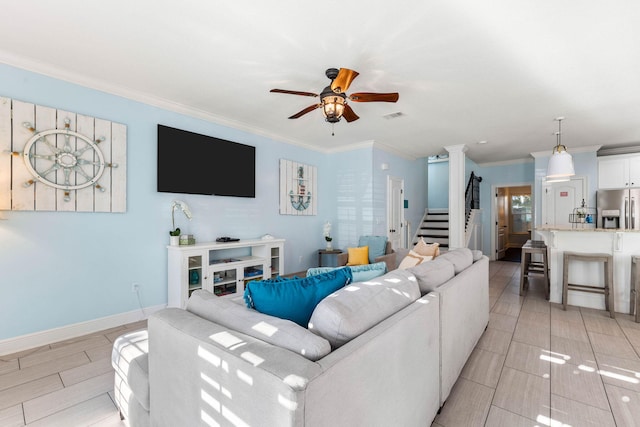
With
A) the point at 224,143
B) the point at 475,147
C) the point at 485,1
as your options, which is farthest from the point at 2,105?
the point at 475,147

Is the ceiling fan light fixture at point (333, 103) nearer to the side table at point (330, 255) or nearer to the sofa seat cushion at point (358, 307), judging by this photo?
the sofa seat cushion at point (358, 307)

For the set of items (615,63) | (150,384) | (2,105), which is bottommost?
(150,384)

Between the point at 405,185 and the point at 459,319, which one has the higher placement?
the point at 405,185

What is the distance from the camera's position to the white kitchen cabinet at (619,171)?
547 centimetres

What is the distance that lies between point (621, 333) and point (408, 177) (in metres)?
4.38

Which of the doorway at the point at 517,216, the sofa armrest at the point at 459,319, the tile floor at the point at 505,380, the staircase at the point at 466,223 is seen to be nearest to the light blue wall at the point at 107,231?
the tile floor at the point at 505,380

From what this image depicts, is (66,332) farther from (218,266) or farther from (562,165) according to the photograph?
(562,165)

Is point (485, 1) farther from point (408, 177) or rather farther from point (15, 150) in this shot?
point (408, 177)

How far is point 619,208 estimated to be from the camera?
213 inches

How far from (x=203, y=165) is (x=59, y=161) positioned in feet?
4.74

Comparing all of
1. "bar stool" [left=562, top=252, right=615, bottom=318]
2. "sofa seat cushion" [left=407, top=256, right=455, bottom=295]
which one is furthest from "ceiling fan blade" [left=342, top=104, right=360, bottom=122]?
"bar stool" [left=562, top=252, right=615, bottom=318]

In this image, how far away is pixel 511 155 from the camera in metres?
6.61

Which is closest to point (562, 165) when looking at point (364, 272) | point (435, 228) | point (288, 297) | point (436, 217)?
point (364, 272)

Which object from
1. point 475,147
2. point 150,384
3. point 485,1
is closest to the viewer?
point 150,384
